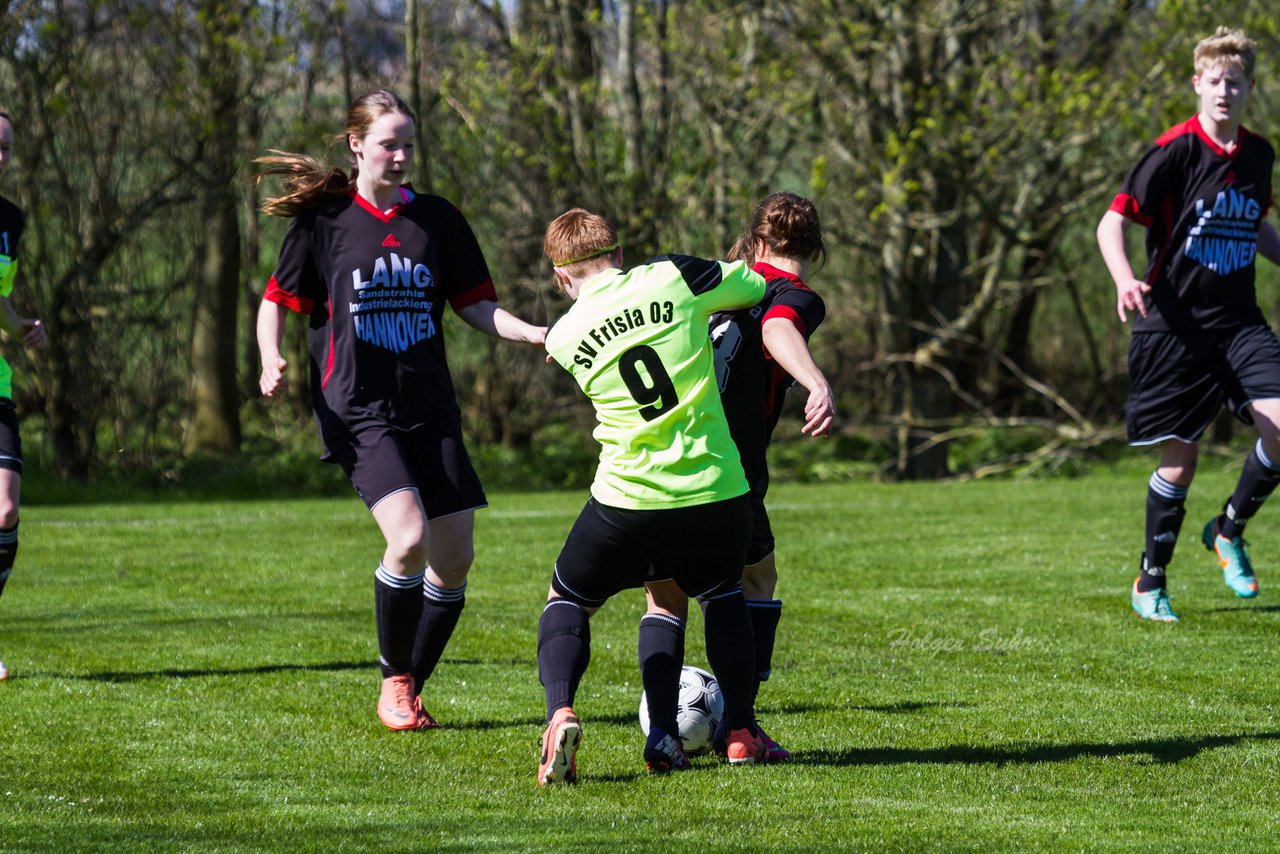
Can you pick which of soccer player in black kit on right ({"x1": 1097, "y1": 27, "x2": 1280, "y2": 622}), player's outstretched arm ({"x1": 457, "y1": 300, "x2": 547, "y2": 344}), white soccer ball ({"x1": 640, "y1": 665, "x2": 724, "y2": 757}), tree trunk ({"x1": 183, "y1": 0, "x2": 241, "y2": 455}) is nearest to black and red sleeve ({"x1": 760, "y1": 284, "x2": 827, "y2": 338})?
player's outstretched arm ({"x1": 457, "y1": 300, "x2": 547, "y2": 344})

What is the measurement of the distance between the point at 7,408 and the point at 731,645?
323 centimetres

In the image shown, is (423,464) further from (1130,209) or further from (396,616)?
(1130,209)

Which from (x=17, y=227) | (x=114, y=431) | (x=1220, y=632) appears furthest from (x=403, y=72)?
(x=1220, y=632)

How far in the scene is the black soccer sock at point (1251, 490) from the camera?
23.0 feet

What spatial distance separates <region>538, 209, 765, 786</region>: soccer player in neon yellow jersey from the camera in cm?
415

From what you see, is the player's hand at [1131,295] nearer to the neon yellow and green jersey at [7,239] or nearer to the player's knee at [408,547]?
the player's knee at [408,547]

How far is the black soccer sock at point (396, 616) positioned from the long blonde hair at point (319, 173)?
4.06ft

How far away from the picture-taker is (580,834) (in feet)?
12.4

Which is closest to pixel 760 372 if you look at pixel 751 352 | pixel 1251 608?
pixel 751 352

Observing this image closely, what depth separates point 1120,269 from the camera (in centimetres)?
654

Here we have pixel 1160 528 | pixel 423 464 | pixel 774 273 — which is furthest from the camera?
pixel 1160 528

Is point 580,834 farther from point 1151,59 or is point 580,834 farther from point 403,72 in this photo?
point 403,72

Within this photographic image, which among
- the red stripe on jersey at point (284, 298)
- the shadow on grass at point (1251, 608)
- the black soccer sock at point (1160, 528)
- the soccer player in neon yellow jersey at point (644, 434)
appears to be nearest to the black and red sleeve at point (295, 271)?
the red stripe on jersey at point (284, 298)

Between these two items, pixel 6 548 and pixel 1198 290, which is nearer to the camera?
pixel 6 548
